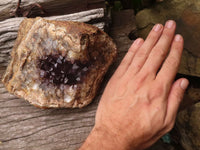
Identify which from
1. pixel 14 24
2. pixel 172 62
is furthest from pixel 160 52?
pixel 14 24

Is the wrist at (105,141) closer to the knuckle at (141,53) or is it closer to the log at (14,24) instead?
the knuckle at (141,53)

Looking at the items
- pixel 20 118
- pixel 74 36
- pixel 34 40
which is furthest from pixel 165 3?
pixel 20 118

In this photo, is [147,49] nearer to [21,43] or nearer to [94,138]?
[94,138]

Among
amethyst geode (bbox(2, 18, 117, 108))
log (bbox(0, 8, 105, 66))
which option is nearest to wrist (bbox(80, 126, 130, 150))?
amethyst geode (bbox(2, 18, 117, 108))

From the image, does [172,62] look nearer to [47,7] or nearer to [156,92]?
[156,92]

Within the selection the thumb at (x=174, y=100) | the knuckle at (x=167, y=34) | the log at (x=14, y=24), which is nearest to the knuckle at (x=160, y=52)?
the knuckle at (x=167, y=34)

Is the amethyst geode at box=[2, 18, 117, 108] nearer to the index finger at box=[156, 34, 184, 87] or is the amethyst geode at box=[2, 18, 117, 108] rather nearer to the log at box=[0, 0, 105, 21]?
the log at box=[0, 0, 105, 21]

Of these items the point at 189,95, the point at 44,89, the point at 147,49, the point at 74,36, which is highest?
the point at 74,36
